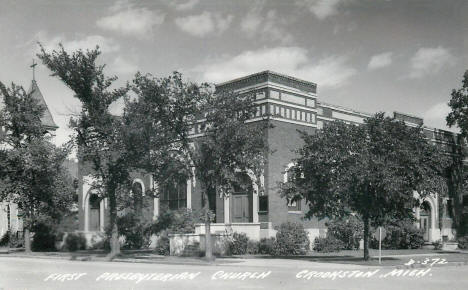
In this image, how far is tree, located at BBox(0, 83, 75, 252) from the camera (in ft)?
111

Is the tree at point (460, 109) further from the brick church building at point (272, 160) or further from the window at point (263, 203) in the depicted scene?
the window at point (263, 203)

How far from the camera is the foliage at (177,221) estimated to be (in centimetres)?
3403

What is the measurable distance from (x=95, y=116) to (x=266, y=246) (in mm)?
12284

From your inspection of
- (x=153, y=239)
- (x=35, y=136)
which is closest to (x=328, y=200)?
(x=153, y=239)

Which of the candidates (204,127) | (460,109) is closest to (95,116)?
(204,127)

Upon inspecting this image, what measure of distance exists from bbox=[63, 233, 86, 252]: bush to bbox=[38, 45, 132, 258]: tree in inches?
491

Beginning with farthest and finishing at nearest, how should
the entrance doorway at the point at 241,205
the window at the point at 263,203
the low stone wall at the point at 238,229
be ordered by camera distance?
the entrance doorway at the point at 241,205, the window at the point at 263,203, the low stone wall at the point at 238,229

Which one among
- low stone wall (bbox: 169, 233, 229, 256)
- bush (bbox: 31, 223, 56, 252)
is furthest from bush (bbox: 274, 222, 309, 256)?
bush (bbox: 31, 223, 56, 252)

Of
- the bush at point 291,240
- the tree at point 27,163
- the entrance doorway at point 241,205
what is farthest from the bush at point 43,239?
the bush at point 291,240

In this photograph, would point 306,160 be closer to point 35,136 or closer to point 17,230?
point 35,136

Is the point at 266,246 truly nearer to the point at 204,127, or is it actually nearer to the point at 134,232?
the point at 204,127

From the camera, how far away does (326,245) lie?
33938 mm

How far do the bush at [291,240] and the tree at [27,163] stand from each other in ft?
46.8

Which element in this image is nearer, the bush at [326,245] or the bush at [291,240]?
the bush at [291,240]
